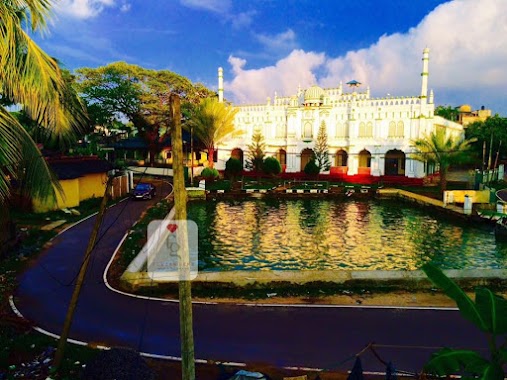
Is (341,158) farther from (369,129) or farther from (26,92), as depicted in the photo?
(26,92)

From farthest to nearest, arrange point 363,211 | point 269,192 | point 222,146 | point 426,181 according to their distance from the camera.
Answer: point 222,146 → point 426,181 → point 269,192 → point 363,211

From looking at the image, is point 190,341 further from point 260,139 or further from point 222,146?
point 222,146

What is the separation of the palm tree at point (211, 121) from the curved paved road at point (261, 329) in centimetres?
3698

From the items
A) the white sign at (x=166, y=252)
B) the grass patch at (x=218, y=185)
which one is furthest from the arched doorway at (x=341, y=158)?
the white sign at (x=166, y=252)

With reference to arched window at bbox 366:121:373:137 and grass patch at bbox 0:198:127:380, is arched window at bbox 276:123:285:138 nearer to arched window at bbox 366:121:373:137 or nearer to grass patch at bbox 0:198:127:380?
arched window at bbox 366:121:373:137

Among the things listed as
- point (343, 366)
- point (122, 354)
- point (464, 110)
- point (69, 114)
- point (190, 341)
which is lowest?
point (343, 366)

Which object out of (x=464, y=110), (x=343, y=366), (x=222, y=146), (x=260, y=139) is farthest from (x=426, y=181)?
(x=464, y=110)

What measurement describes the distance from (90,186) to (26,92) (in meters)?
22.8

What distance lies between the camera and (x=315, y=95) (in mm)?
50188

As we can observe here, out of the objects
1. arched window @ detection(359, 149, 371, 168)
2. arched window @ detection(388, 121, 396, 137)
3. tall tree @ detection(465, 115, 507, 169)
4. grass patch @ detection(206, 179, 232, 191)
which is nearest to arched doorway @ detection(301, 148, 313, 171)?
arched window @ detection(359, 149, 371, 168)

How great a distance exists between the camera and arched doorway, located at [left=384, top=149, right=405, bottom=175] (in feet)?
159

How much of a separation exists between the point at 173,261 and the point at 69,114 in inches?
364

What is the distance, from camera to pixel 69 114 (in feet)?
30.6

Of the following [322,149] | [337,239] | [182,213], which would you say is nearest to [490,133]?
[322,149]
